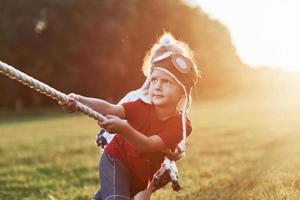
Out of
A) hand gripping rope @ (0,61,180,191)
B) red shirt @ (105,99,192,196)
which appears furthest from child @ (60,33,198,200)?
hand gripping rope @ (0,61,180,191)

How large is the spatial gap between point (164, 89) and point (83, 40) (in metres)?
42.7

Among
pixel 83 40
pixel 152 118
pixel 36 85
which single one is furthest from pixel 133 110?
pixel 83 40

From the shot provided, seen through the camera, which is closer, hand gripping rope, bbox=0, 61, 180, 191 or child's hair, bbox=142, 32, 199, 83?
hand gripping rope, bbox=0, 61, 180, 191

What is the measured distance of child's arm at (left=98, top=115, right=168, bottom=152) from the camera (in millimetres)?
4203

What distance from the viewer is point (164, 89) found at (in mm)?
4684

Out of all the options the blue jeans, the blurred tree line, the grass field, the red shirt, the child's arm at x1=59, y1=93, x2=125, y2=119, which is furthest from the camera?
the blurred tree line

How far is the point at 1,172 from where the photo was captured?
1055 centimetres

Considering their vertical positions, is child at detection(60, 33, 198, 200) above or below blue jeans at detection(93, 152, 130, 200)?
above

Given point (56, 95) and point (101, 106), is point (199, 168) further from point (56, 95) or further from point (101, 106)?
point (56, 95)

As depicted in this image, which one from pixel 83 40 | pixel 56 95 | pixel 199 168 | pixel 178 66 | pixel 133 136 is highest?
pixel 83 40

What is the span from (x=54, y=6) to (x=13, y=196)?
133ft

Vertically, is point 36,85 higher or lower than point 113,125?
higher

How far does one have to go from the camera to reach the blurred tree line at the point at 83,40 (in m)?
46.7

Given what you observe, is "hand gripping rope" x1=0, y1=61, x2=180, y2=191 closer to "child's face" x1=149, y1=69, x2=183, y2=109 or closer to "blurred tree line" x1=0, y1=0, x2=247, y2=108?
"child's face" x1=149, y1=69, x2=183, y2=109
